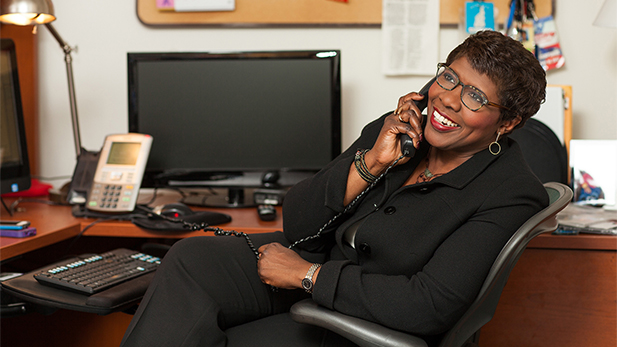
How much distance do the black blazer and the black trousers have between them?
126 mm

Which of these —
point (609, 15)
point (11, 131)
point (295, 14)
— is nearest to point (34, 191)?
point (11, 131)

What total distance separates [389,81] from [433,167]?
829 millimetres

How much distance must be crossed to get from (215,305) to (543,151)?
1.20 metres

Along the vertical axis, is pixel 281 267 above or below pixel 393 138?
below

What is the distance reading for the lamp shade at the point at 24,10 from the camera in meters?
1.47

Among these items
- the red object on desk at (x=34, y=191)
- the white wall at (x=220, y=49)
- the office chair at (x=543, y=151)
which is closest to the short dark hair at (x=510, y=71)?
the office chair at (x=543, y=151)

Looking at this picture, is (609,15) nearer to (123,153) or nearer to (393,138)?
(393,138)

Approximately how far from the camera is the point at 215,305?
1.07 meters

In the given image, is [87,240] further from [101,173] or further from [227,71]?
[227,71]

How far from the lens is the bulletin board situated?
1.91m

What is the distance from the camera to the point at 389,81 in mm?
1958

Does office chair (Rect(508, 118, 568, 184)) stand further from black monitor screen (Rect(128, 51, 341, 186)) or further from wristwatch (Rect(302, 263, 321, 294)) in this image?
wristwatch (Rect(302, 263, 321, 294))

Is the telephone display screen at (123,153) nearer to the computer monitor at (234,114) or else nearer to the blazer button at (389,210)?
the computer monitor at (234,114)

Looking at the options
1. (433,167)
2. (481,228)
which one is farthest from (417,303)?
(433,167)
